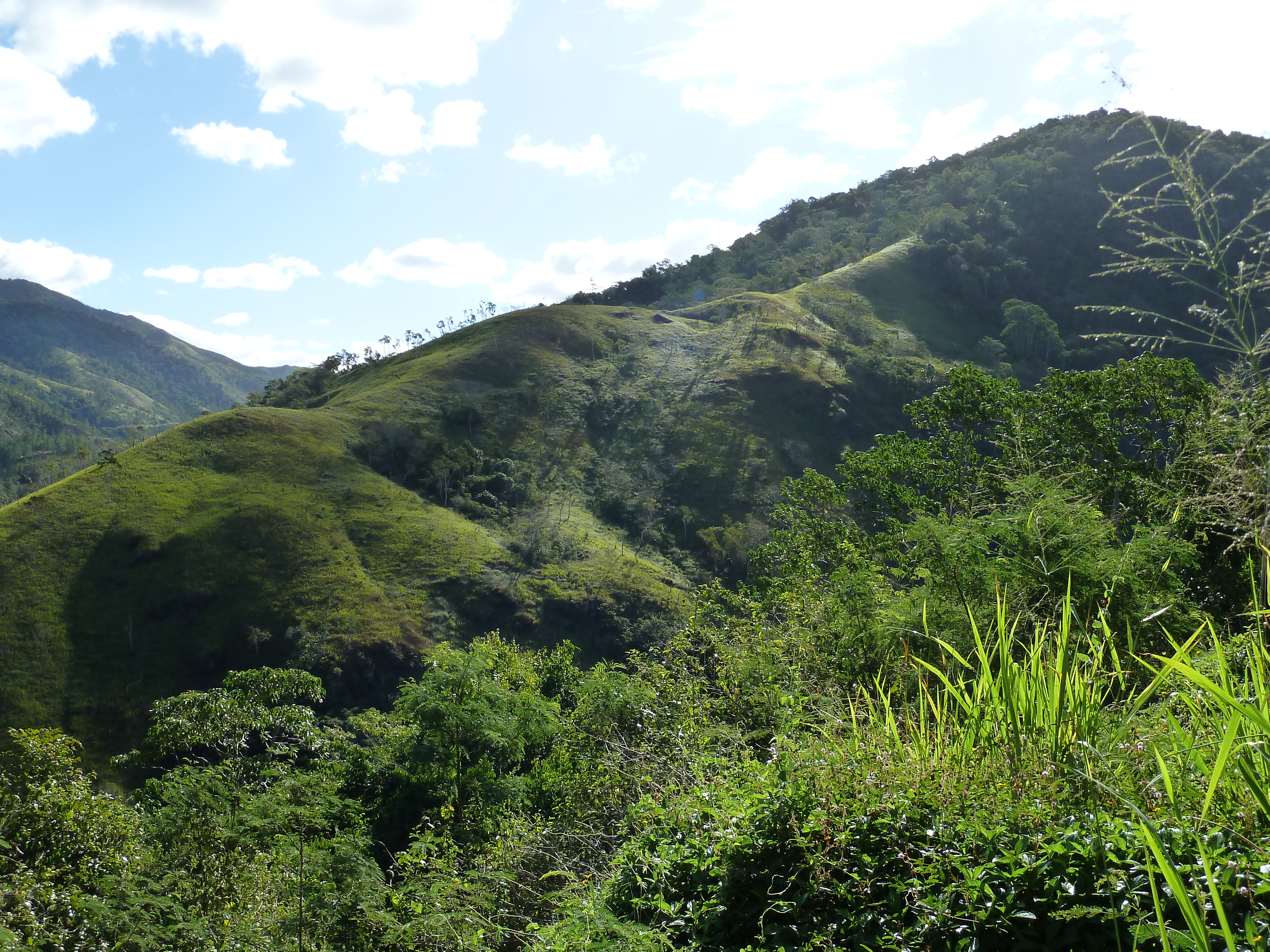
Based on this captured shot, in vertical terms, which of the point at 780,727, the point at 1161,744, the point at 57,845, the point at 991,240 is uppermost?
the point at 991,240

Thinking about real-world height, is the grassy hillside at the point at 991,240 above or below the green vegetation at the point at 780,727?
above

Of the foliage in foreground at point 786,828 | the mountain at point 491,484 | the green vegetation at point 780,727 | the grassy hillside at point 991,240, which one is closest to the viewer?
the foliage in foreground at point 786,828

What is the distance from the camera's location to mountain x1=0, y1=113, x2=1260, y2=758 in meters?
41.1

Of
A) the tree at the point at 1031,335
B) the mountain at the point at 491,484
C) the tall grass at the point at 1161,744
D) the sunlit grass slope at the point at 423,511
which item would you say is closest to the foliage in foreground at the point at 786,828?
the tall grass at the point at 1161,744

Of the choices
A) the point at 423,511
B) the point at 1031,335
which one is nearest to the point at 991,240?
the point at 1031,335

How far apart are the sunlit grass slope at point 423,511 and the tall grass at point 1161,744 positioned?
40721 mm

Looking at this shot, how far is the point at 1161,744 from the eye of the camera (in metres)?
2.78

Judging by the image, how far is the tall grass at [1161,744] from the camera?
6.08ft

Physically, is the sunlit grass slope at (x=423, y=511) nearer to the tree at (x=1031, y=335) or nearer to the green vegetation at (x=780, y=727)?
the green vegetation at (x=780, y=727)

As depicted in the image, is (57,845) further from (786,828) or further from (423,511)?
(423,511)

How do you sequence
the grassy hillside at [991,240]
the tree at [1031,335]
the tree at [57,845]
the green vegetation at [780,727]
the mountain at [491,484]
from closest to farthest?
the green vegetation at [780,727], the tree at [57,845], the mountain at [491,484], the tree at [1031,335], the grassy hillside at [991,240]

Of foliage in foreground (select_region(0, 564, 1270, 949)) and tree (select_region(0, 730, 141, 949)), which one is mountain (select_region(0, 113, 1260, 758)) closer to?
tree (select_region(0, 730, 141, 949))

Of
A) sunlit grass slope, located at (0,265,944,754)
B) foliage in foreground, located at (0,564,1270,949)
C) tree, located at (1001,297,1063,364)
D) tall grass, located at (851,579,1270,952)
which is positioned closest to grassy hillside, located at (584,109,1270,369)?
tree, located at (1001,297,1063,364)

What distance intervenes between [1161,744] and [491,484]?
58.9 metres
